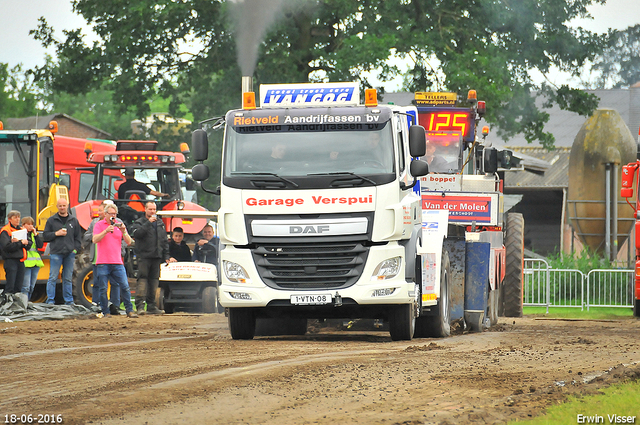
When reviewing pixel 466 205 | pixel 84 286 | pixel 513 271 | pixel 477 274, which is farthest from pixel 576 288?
pixel 84 286

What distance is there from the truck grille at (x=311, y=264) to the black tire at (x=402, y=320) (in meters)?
0.78

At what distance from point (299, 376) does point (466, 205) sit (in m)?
7.74

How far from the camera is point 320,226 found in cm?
1090

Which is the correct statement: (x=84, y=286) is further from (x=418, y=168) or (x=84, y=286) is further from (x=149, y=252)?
(x=418, y=168)

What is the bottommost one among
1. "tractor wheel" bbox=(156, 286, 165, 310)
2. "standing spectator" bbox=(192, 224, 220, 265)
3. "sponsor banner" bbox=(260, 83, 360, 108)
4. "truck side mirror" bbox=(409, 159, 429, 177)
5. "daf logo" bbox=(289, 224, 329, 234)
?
"tractor wheel" bbox=(156, 286, 165, 310)

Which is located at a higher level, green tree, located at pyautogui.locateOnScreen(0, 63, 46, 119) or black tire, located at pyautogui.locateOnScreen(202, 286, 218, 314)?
green tree, located at pyautogui.locateOnScreen(0, 63, 46, 119)

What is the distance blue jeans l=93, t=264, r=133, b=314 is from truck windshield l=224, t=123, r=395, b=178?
6012mm

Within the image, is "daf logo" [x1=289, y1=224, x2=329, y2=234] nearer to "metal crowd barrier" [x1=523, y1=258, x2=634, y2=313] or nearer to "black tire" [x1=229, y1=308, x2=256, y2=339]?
"black tire" [x1=229, y1=308, x2=256, y2=339]

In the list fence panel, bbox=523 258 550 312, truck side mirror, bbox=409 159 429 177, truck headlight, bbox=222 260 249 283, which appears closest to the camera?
truck headlight, bbox=222 260 249 283

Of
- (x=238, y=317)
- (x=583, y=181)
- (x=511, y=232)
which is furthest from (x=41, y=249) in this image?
(x=583, y=181)

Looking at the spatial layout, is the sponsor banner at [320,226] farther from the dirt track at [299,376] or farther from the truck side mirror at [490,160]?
the truck side mirror at [490,160]

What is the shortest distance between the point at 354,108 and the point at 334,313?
2447 mm

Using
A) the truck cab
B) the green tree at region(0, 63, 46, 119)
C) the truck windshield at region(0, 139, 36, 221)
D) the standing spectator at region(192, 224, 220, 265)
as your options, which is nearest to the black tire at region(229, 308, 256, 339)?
the truck cab

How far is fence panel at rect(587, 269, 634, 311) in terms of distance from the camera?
21969 millimetres
